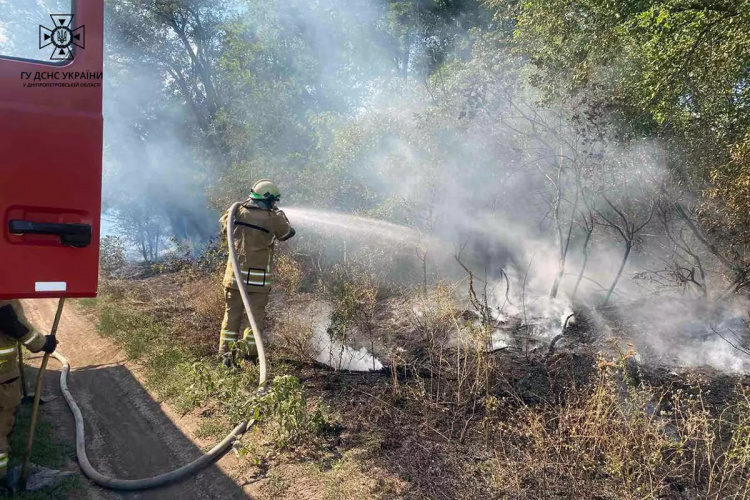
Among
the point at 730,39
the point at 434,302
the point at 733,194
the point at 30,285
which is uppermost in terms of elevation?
the point at 730,39

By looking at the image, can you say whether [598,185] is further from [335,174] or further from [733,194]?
[335,174]

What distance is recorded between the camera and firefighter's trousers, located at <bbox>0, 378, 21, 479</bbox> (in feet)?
9.05

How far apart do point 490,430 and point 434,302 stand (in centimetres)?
291

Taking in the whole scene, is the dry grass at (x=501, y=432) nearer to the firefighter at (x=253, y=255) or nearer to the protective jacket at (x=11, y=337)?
the firefighter at (x=253, y=255)

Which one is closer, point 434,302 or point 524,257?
point 434,302

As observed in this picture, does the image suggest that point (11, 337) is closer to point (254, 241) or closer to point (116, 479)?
point (116, 479)

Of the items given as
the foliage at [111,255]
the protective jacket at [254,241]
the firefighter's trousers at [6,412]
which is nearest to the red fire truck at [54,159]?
the firefighter's trousers at [6,412]

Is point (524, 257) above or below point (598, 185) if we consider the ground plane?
below

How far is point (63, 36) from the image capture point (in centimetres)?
245

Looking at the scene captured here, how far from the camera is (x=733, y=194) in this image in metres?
5.42

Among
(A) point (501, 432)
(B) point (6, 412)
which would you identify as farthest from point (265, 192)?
(A) point (501, 432)

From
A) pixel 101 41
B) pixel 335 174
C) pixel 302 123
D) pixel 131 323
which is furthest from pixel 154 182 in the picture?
pixel 101 41

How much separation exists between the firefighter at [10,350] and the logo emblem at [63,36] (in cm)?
143

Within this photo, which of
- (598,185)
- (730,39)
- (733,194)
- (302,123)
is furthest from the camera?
(302,123)
